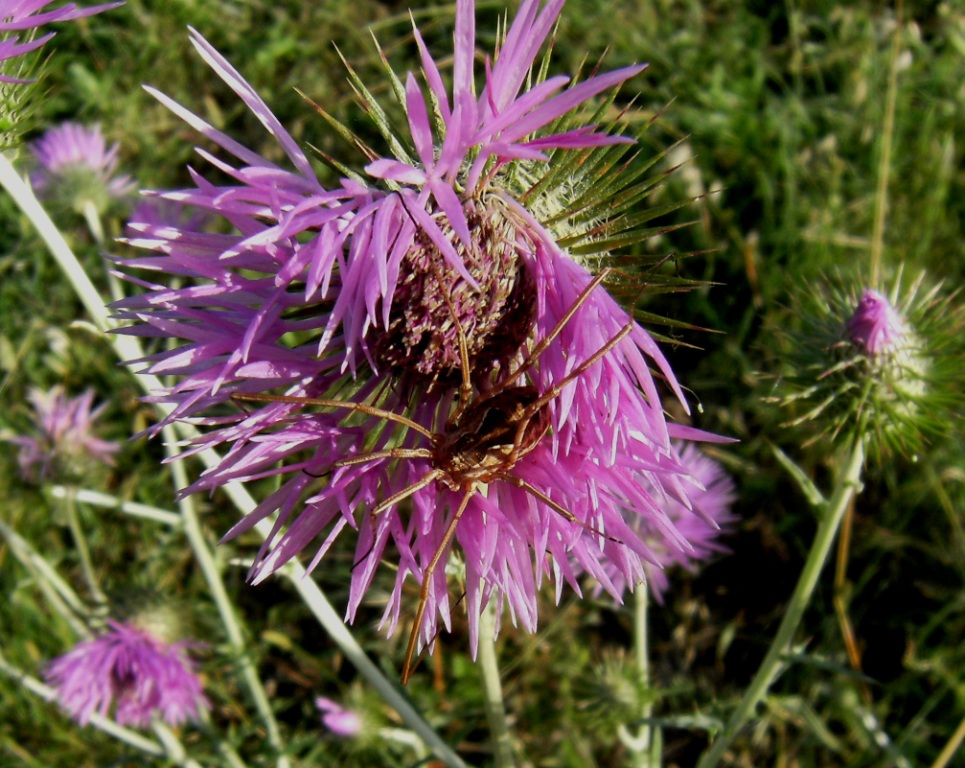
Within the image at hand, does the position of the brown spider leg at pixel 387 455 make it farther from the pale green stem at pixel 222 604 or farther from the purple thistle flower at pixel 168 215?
the purple thistle flower at pixel 168 215

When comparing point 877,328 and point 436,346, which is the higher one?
point 877,328

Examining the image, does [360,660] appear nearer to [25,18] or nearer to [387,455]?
[387,455]

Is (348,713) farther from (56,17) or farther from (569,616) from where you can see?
(56,17)

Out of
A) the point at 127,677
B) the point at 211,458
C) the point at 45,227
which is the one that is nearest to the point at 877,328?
the point at 211,458

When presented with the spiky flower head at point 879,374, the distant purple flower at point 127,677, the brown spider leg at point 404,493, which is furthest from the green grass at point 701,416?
the brown spider leg at point 404,493

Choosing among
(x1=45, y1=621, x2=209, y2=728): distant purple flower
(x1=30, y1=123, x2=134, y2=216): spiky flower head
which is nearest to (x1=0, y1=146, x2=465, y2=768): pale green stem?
(x1=45, y1=621, x2=209, y2=728): distant purple flower

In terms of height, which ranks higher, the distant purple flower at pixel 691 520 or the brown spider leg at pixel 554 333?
the brown spider leg at pixel 554 333

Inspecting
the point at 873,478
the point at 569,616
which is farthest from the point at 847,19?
the point at 569,616

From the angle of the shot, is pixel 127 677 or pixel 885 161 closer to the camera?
pixel 127 677
